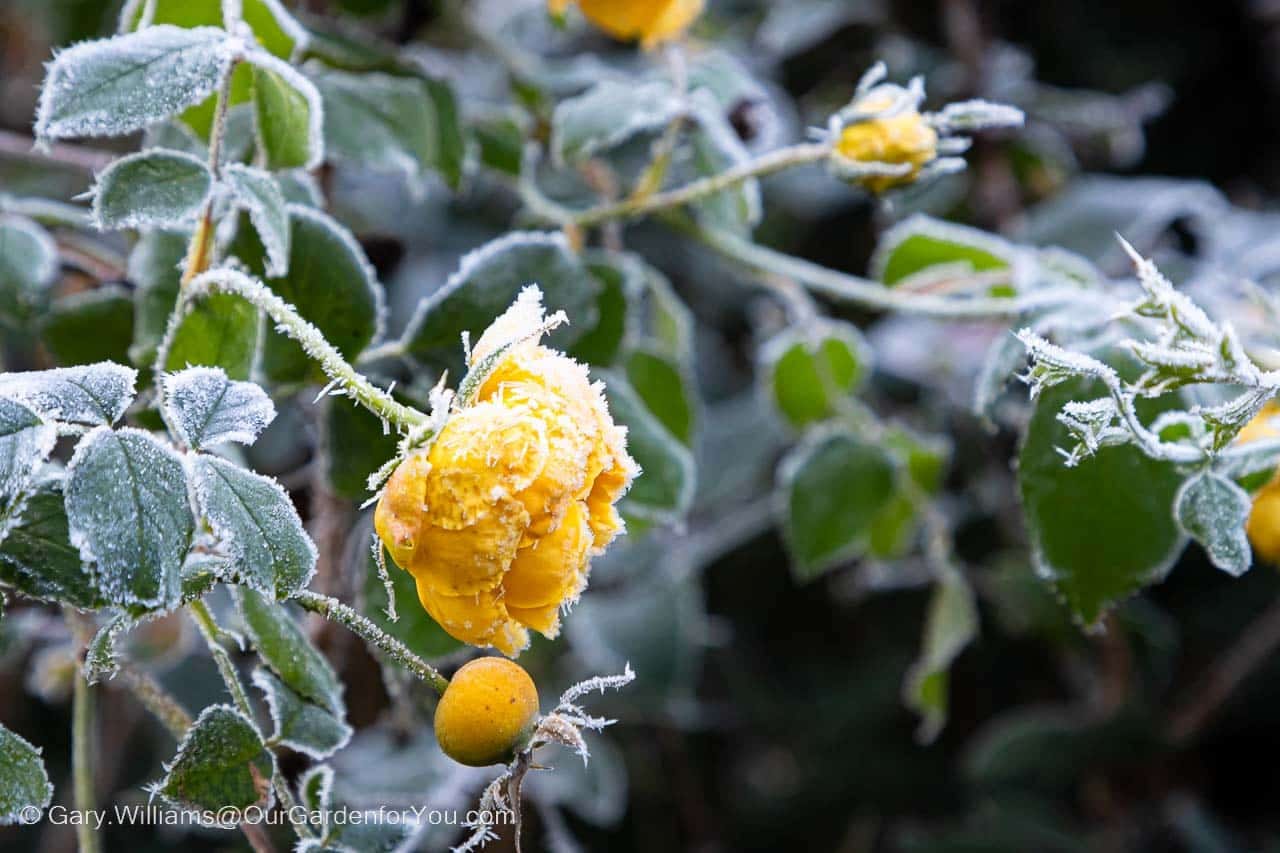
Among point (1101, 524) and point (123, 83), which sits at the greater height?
point (123, 83)

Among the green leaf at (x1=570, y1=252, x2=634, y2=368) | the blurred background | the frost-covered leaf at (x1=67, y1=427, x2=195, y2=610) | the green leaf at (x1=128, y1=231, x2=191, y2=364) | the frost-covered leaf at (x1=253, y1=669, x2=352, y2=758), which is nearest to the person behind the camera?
the frost-covered leaf at (x1=67, y1=427, x2=195, y2=610)

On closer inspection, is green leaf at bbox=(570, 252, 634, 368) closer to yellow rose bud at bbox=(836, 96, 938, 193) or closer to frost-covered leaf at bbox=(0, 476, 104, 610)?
yellow rose bud at bbox=(836, 96, 938, 193)

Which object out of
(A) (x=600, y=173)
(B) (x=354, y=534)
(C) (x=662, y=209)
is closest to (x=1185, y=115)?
(A) (x=600, y=173)

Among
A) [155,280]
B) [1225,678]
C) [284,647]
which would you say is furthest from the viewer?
[1225,678]

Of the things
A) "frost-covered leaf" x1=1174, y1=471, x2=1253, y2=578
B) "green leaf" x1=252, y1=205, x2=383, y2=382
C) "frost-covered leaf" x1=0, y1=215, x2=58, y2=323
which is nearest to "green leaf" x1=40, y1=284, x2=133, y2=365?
"frost-covered leaf" x1=0, y1=215, x2=58, y2=323

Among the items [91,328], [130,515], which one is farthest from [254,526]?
[91,328]

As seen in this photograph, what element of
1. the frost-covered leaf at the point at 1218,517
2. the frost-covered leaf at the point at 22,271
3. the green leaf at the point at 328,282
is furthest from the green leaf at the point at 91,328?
the frost-covered leaf at the point at 1218,517

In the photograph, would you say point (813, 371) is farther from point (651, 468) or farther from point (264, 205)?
point (264, 205)

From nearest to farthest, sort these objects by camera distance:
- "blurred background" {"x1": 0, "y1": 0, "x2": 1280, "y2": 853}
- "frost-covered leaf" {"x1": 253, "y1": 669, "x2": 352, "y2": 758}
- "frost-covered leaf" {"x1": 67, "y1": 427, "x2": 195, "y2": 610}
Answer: "frost-covered leaf" {"x1": 67, "y1": 427, "x2": 195, "y2": 610} → "frost-covered leaf" {"x1": 253, "y1": 669, "x2": 352, "y2": 758} → "blurred background" {"x1": 0, "y1": 0, "x2": 1280, "y2": 853}
